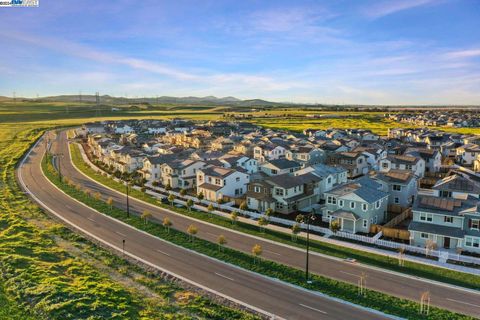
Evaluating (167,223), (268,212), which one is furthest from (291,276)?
(167,223)

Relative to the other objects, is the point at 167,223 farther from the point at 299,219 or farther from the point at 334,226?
the point at 334,226

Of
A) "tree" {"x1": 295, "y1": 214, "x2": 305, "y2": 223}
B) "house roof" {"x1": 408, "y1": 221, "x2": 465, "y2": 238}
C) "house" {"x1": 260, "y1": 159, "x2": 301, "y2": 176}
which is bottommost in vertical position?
"tree" {"x1": 295, "y1": 214, "x2": 305, "y2": 223}

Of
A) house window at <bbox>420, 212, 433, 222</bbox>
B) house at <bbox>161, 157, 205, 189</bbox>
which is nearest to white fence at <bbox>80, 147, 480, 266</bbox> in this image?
house at <bbox>161, 157, 205, 189</bbox>

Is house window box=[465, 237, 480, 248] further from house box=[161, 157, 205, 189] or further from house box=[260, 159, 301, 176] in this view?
house box=[161, 157, 205, 189]

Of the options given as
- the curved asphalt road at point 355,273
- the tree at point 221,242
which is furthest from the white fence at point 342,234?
the tree at point 221,242

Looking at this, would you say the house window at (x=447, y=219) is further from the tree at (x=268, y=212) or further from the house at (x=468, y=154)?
the house at (x=468, y=154)

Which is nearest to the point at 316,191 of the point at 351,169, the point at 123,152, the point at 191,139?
the point at 351,169
